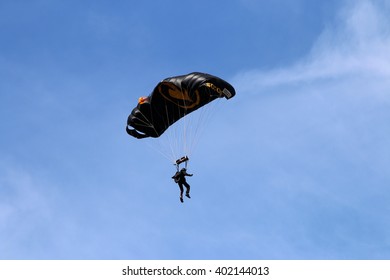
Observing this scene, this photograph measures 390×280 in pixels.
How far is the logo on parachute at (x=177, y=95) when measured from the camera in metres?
33.4

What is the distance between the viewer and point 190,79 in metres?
32.3

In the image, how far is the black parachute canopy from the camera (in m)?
32.2

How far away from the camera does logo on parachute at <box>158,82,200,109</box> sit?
110ft

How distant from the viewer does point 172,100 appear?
34875 millimetres

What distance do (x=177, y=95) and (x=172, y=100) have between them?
61 centimetres

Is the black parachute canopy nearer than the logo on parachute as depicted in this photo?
Yes

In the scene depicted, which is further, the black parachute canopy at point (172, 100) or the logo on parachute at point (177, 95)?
the logo on parachute at point (177, 95)

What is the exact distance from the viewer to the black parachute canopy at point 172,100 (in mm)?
32156

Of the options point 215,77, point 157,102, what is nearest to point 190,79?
point 215,77
